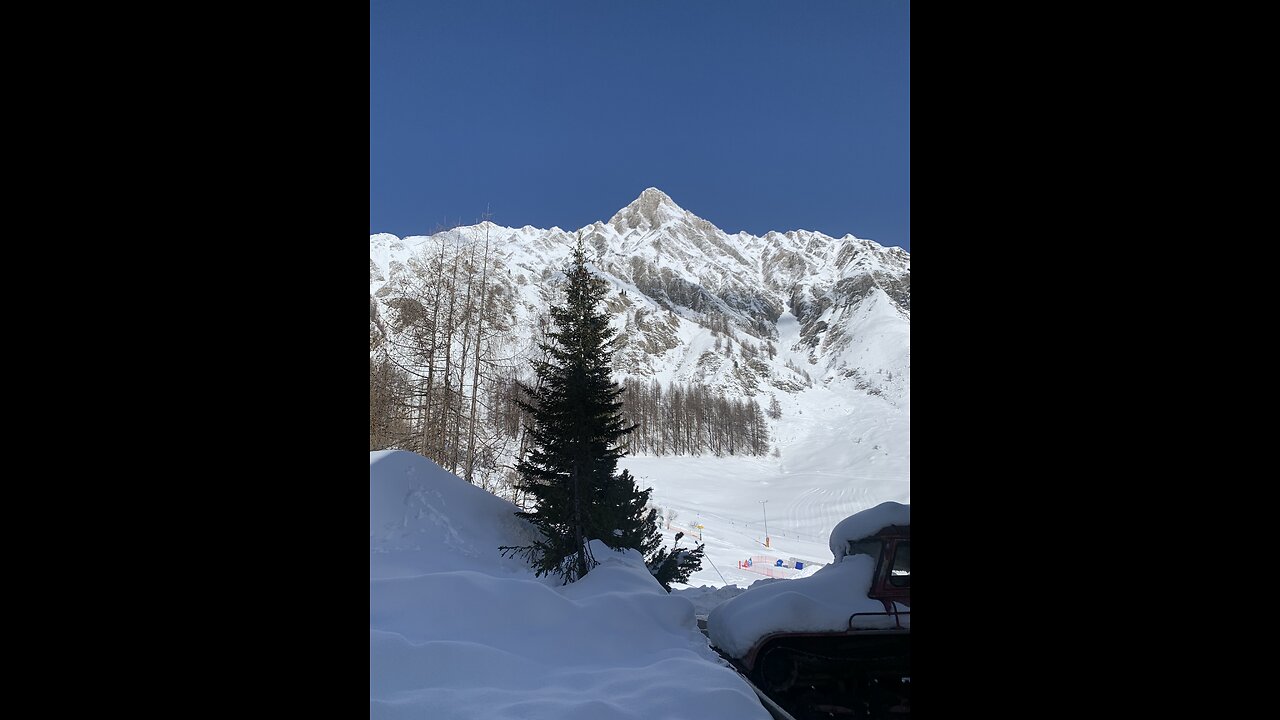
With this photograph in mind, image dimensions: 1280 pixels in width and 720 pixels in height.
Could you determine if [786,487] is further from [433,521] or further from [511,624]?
[511,624]

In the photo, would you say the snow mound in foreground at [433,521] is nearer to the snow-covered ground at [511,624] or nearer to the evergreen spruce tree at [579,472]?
the snow-covered ground at [511,624]

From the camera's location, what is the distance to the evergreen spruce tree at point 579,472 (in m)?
10.7

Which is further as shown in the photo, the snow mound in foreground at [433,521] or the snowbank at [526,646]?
the snow mound in foreground at [433,521]

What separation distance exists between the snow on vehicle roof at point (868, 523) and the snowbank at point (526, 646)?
1.57 metres

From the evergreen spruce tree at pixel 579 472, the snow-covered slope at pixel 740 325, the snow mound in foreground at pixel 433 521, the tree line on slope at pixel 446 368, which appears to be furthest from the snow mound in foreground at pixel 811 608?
the snow-covered slope at pixel 740 325

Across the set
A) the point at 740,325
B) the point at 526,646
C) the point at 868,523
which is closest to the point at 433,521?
the point at 526,646

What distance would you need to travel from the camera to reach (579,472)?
1107 cm

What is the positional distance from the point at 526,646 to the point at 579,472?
19.4 feet

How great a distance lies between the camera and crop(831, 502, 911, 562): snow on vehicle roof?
17.6ft

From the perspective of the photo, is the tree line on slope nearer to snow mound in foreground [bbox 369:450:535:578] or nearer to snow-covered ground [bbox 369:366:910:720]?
snow mound in foreground [bbox 369:450:535:578]

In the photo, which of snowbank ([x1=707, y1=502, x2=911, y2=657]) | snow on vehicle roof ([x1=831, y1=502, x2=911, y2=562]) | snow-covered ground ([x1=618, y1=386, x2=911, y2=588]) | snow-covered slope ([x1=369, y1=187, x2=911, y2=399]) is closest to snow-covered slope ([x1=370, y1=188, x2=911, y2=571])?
snow-covered ground ([x1=618, y1=386, x2=911, y2=588])

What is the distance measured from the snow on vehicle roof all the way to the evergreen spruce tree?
5.55 meters
